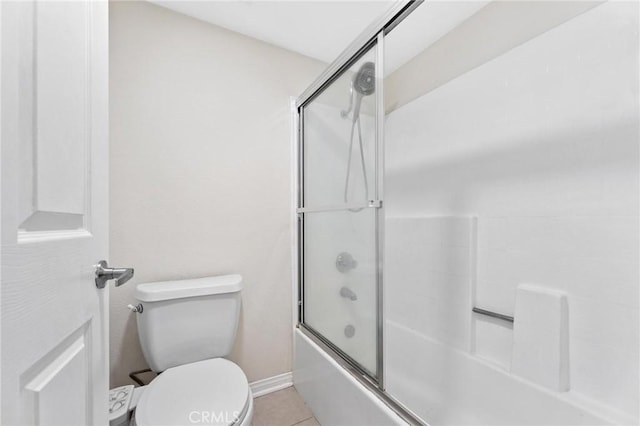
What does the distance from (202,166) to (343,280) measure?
958 mm

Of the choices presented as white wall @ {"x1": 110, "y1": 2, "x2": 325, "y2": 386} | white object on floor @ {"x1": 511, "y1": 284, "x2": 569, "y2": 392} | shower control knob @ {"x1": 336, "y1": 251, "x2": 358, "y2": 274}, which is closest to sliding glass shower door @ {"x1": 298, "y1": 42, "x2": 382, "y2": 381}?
shower control knob @ {"x1": 336, "y1": 251, "x2": 358, "y2": 274}

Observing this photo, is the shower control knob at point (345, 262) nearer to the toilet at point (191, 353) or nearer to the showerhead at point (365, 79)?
the toilet at point (191, 353)

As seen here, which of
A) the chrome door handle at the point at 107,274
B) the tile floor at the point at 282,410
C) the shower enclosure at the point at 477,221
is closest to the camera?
the chrome door handle at the point at 107,274

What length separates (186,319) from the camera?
1.23 metres

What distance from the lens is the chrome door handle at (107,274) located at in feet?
2.03

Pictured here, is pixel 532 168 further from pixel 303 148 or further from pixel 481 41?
pixel 303 148

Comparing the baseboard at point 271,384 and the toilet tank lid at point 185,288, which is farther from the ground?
the toilet tank lid at point 185,288

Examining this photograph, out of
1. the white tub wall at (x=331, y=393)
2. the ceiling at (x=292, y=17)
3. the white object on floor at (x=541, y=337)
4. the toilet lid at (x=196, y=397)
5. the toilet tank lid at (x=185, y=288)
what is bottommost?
the white tub wall at (x=331, y=393)

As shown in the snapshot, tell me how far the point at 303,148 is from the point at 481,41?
1.07m

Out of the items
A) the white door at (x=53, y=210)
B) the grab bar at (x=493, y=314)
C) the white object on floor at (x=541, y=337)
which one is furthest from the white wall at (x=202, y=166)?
the white object on floor at (x=541, y=337)

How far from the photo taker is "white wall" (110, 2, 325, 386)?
1298mm

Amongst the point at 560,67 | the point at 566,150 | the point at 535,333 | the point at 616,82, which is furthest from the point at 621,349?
Answer: the point at 560,67

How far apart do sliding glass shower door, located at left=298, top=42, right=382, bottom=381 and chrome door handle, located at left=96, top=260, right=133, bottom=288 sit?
0.81 metres

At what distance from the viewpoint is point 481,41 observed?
4.48ft
